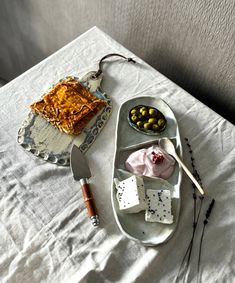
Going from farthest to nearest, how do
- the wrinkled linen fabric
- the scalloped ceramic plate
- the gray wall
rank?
the gray wall → the scalloped ceramic plate → the wrinkled linen fabric

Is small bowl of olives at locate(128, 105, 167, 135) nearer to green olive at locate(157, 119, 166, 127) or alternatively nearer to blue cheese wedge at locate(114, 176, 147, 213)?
green olive at locate(157, 119, 166, 127)

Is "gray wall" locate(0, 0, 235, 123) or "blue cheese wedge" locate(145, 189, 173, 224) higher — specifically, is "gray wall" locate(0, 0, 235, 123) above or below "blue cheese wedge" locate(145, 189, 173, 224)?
above

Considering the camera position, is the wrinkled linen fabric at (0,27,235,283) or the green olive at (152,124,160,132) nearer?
the wrinkled linen fabric at (0,27,235,283)

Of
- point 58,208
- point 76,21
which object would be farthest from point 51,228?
point 76,21

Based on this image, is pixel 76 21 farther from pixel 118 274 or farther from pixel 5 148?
pixel 118 274

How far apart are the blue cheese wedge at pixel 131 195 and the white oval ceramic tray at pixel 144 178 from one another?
0.6 inches

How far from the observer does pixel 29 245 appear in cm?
51

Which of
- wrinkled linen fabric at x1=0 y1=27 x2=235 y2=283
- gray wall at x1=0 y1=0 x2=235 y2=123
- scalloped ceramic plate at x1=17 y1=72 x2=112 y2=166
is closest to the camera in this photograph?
wrinkled linen fabric at x1=0 y1=27 x2=235 y2=283

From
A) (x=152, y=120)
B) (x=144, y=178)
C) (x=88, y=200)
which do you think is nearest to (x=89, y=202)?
(x=88, y=200)

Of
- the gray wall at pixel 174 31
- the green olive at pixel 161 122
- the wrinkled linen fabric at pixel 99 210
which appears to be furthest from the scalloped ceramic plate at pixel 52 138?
the gray wall at pixel 174 31

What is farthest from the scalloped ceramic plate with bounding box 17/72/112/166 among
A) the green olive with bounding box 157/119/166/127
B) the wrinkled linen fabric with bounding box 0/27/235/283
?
the green olive with bounding box 157/119/166/127

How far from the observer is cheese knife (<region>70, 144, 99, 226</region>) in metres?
0.54

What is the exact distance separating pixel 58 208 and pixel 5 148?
0.17 metres

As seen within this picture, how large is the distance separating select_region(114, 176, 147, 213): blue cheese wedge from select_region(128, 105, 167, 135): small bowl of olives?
13 cm
